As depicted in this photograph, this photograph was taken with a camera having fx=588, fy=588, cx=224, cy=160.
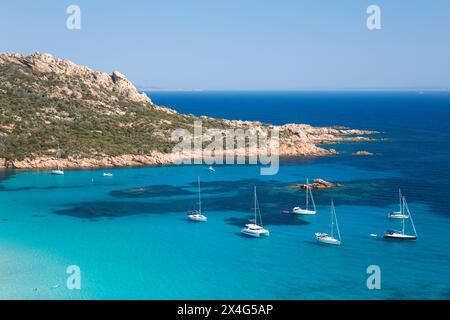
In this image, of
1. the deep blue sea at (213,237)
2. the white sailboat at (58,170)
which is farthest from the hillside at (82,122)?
the deep blue sea at (213,237)

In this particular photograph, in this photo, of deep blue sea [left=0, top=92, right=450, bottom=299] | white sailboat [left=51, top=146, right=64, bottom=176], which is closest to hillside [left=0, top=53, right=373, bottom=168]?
white sailboat [left=51, top=146, right=64, bottom=176]

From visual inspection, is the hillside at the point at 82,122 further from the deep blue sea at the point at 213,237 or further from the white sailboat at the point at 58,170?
the deep blue sea at the point at 213,237

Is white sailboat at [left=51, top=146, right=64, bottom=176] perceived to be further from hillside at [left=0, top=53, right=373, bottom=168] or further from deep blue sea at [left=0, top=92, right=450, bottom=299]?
deep blue sea at [left=0, top=92, right=450, bottom=299]

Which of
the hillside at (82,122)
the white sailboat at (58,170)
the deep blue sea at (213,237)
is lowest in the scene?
the deep blue sea at (213,237)

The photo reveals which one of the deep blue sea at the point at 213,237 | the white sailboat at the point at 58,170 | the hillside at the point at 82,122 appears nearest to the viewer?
the deep blue sea at the point at 213,237

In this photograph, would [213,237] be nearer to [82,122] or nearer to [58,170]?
[58,170]

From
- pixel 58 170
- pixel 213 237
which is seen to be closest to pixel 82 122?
pixel 58 170

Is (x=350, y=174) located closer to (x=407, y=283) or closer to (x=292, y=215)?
(x=292, y=215)
